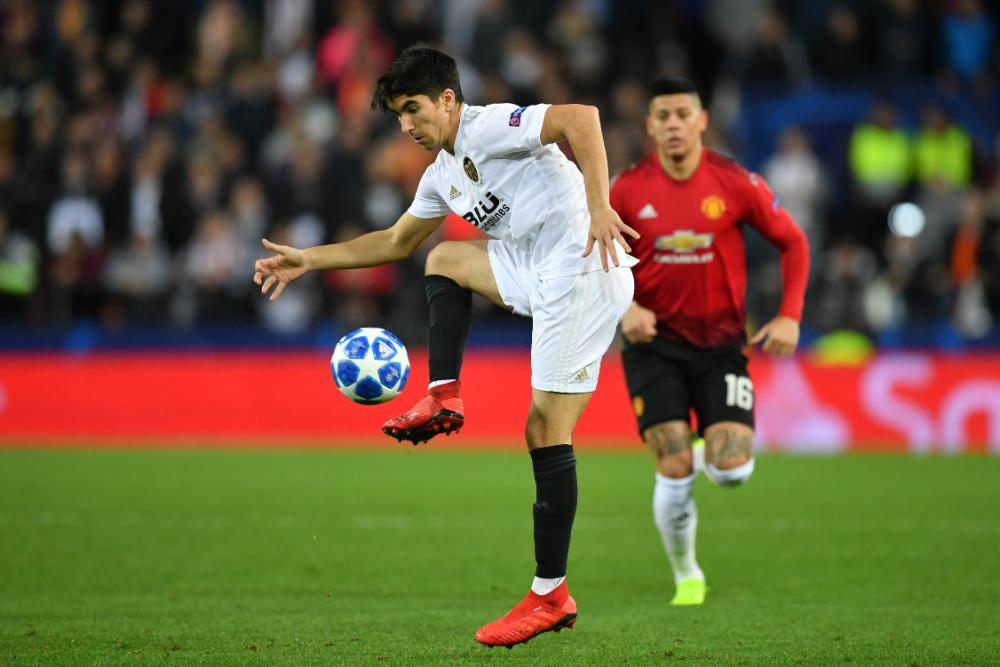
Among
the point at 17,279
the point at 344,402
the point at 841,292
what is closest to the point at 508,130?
the point at 344,402

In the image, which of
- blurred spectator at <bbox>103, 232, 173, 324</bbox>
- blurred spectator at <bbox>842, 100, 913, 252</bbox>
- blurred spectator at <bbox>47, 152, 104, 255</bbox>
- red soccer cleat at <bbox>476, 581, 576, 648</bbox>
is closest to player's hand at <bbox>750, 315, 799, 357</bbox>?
red soccer cleat at <bbox>476, 581, 576, 648</bbox>

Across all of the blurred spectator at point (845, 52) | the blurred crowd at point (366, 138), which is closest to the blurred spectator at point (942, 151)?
the blurred crowd at point (366, 138)

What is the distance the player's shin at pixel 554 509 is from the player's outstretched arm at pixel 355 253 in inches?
45.6

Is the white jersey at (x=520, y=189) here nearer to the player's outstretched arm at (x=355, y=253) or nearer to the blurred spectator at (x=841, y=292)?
the player's outstretched arm at (x=355, y=253)

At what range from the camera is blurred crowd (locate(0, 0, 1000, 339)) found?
15492 mm

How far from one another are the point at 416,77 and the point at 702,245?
2368 mm

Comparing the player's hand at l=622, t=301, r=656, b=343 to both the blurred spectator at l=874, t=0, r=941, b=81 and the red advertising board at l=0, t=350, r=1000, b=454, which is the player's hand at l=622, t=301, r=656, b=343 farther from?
the blurred spectator at l=874, t=0, r=941, b=81

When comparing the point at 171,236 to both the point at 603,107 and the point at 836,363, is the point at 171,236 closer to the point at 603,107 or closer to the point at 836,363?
the point at 603,107

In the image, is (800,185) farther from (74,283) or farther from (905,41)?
(74,283)

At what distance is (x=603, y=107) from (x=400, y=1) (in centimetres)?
305

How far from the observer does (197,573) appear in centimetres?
802

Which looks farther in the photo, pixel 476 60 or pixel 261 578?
pixel 476 60

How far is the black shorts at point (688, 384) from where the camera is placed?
754 cm

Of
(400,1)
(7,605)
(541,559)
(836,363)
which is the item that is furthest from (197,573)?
(400,1)
